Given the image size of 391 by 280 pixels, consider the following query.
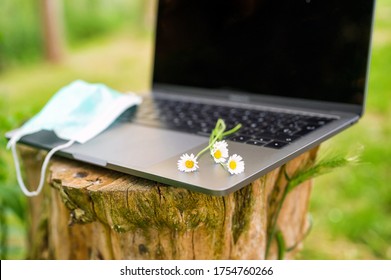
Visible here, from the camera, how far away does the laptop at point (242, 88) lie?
897 millimetres

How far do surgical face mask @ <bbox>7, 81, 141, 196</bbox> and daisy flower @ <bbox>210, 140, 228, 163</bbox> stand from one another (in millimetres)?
310

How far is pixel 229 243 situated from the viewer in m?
1.00

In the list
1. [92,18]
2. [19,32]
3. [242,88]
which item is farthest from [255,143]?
[92,18]

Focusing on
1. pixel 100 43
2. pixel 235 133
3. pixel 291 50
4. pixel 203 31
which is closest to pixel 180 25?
pixel 203 31

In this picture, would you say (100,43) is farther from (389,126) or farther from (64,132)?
(64,132)

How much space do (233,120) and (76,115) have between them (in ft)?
1.20

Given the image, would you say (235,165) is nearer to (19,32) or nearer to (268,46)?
(268,46)

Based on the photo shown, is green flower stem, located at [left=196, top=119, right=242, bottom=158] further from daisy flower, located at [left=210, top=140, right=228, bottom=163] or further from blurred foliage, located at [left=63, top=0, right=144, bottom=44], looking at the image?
blurred foliage, located at [left=63, top=0, right=144, bottom=44]

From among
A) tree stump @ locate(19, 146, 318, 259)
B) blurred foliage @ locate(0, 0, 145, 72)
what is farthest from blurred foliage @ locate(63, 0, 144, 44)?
tree stump @ locate(19, 146, 318, 259)

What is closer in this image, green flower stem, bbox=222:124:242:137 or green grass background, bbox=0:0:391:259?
green flower stem, bbox=222:124:242:137

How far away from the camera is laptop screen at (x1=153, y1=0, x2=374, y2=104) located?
109 centimetres

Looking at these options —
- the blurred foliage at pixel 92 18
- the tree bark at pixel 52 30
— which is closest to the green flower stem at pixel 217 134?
the tree bark at pixel 52 30
